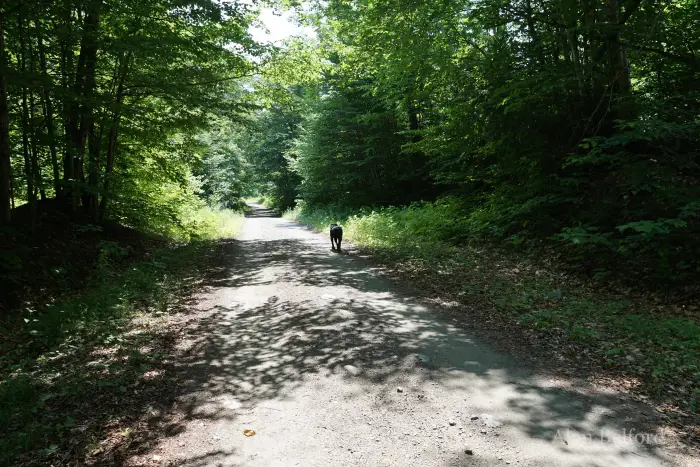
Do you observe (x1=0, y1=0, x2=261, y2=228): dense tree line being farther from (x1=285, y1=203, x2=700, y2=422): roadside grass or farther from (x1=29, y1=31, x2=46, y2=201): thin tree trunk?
(x1=285, y1=203, x2=700, y2=422): roadside grass

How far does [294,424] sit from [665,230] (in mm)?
6023

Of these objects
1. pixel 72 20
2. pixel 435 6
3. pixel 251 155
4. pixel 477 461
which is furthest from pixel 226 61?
pixel 251 155

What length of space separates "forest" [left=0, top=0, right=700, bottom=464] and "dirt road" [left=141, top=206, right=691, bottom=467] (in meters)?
1.03

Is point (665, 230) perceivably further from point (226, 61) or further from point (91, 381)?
point (226, 61)

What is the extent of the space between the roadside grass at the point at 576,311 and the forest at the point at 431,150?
0.04m

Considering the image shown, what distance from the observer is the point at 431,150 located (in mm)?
Result: 13812

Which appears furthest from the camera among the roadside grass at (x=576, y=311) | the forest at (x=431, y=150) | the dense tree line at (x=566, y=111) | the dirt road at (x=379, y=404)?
the dense tree line at (x=566, y=111)

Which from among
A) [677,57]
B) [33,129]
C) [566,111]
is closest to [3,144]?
[33,129]

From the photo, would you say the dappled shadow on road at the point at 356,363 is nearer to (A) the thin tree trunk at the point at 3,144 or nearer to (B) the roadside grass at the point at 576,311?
(B) the roadside grass at the point at 576,311

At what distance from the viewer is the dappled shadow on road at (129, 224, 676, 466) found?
335cm

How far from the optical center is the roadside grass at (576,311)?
4.17 m

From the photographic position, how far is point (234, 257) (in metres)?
12.9

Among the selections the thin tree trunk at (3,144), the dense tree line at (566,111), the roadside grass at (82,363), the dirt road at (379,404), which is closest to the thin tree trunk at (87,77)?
the thin tree trunk at (3,144)

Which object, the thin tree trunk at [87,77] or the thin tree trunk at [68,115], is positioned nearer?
the thin tree trunk at [68,115]
